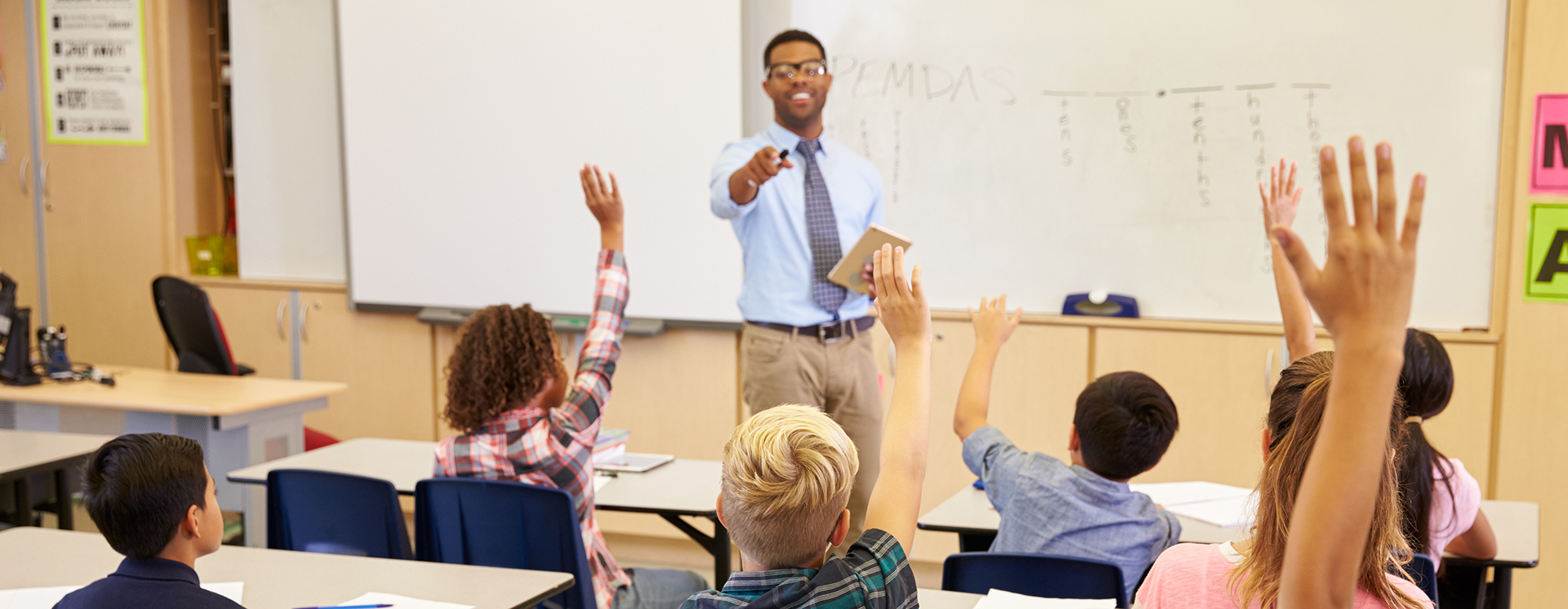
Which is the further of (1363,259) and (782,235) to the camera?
(782,235)

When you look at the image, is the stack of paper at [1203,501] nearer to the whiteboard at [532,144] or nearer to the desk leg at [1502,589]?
the desk leg at [1502,589]

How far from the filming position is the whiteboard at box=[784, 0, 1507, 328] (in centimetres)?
334

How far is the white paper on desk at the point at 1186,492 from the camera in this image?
8.12 ft

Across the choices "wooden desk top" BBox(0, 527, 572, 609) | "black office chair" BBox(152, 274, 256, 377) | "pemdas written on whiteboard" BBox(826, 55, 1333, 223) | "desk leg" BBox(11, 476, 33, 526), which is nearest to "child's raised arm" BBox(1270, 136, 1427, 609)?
"wooden desk top" BBox(0, 527, 572, 609)

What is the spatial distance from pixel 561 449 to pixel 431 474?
2.24 ft

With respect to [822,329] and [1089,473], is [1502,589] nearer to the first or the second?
[1089,473]

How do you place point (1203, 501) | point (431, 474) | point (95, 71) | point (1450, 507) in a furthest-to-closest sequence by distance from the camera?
point (95, 71) < point (431, 474) < point (1203, 501) < point (1450, 507)

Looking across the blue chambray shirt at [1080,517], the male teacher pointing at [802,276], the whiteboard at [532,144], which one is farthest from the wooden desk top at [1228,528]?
the whiteboard at [532,144]

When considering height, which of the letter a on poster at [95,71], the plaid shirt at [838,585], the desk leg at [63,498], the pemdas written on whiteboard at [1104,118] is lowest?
the desk leg at [63,498]

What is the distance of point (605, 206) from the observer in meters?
2.35

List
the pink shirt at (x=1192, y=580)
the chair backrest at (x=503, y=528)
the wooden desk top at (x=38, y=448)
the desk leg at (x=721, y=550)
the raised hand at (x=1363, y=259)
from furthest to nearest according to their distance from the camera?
the wooden desk top at (x=38, y=448) → the desk leg at (x=721, y=550) → the chair backrest at (x=503, y=528) → the pink shirt at (x=1192, y=580) → the raised hand at (x=1363, y=259)

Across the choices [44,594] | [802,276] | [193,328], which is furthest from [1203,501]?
[193,328]

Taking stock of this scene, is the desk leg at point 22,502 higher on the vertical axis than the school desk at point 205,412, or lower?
lower

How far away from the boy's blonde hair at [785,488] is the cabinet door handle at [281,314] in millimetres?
4137
